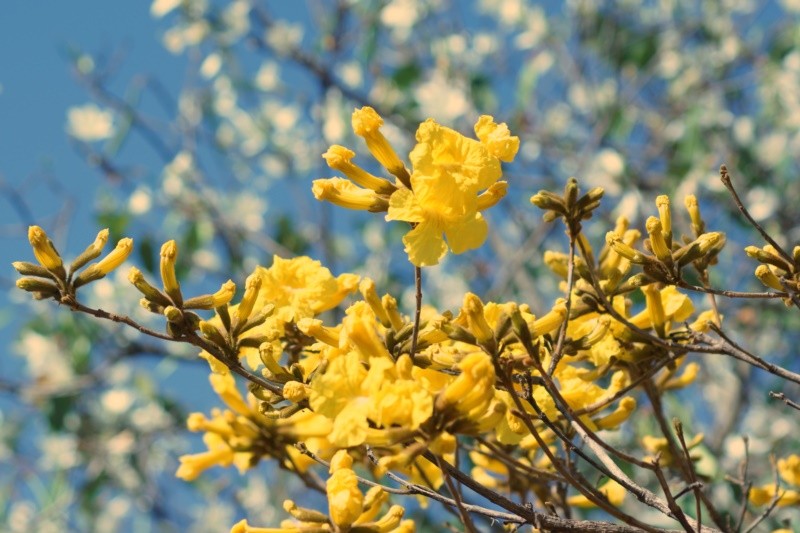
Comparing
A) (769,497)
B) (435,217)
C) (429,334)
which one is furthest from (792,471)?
(435,217)

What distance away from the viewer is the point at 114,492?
709 centimetres

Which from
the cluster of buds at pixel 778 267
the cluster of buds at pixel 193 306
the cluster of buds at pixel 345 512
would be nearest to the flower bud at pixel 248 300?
the cluster of buds at pixel 193 306

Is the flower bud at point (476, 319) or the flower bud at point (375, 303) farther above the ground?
the flower bud at point (375, 303)

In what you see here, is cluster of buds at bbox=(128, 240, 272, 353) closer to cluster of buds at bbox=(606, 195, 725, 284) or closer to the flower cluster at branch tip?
the flower cluster at branch tip

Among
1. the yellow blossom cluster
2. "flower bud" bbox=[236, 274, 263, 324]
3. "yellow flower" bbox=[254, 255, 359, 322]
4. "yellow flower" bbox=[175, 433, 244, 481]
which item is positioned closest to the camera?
the yellow blossom cluster

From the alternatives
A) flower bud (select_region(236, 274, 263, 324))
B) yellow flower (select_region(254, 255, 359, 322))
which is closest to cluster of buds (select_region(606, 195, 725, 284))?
yellow flower (select_region(254, 255, 359, 322))

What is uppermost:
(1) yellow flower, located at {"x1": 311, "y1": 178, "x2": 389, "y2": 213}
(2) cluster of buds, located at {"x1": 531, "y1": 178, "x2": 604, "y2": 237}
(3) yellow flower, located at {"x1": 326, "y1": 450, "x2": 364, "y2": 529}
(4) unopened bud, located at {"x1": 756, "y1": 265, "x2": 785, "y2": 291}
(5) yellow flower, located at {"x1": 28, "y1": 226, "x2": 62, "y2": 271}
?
(2) cluster of buds, located at {"x1": 531, "y1": 178, "x2": 604, "y2": 237}

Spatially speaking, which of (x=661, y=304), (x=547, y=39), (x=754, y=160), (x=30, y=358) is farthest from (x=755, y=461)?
(x=30, y=358)

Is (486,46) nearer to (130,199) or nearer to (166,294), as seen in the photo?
(130,199)

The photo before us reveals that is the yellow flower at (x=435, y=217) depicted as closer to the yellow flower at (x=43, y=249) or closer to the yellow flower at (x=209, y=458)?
the yellow flower at (x=43, y=249)

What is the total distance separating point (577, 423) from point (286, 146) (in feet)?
19.3

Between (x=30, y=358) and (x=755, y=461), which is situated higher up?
(x=30, y=358)

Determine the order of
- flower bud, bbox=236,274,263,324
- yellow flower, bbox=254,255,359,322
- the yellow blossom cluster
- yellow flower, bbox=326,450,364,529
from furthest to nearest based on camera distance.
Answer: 1. yellow flower, bbox=254,255,359,322
2. flower bud, bbox=236,274,263,324
3. yellow flower, bbox=326,450,364,529
4. the yellow blossom cluster

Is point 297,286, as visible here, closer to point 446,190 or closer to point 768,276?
point 446,190
